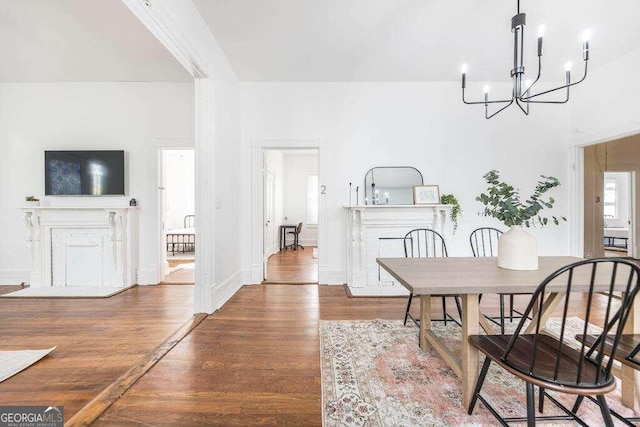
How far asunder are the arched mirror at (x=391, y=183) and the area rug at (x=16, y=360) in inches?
143

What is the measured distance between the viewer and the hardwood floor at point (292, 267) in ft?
14.1

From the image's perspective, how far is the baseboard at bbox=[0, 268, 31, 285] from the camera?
4.02 m

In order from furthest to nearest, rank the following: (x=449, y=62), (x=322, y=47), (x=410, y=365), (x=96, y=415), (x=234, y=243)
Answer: (x=234, y=243) < (x=449, y=62) < (x=322, y=47) < (x=410, y=365) < (x=96, y=415)

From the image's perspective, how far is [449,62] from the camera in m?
3.50

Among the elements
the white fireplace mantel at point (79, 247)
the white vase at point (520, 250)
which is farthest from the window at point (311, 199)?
the white vase at point (520, 250)

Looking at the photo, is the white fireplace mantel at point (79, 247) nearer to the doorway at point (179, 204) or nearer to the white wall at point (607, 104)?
the doorway at point (179, 204)

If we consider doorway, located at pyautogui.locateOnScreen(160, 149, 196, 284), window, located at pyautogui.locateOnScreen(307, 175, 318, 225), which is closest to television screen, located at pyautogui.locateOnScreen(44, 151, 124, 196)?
doorway, located at pyautogui.locateOnScreen(160, 149, 196, 284)

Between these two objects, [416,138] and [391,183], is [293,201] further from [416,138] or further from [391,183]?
[416,138]

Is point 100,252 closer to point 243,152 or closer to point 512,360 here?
point 243,152

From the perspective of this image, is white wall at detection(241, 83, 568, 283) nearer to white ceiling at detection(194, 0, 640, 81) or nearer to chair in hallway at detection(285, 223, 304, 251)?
white ceiling at detection(194, 0, 640, 81)

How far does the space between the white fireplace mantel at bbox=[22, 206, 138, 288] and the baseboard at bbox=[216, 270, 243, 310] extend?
1.57 meters

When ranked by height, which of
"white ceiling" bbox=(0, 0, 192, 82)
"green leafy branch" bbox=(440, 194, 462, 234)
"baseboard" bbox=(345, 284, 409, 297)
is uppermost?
"white ceiling" bbox=(0, 0, 192, 82)

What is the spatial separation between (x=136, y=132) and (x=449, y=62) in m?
4.41

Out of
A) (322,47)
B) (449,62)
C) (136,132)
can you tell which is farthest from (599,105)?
(136,132)
